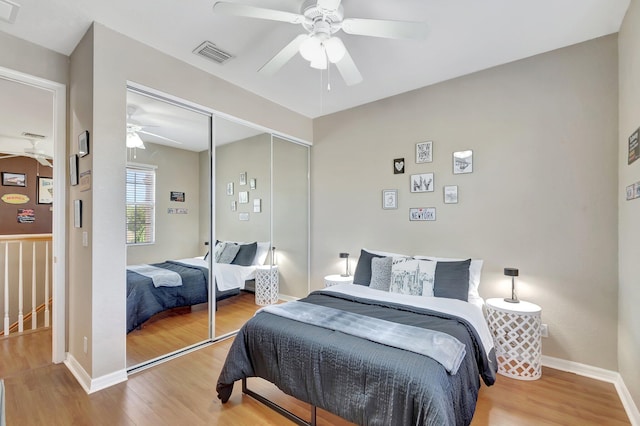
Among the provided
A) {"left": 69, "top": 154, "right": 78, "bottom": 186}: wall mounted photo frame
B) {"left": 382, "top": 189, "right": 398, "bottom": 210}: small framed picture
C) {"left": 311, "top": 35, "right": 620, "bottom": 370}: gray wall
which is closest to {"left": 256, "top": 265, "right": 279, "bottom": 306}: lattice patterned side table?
{"left": 311, "top": 35, "right": 620, "bottom": 370}: gray wall

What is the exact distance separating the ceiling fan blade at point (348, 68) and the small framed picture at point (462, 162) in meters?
1.47

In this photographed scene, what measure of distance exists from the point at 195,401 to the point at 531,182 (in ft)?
11.0

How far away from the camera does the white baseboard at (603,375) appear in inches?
77.3

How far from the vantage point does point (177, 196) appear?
3.01m

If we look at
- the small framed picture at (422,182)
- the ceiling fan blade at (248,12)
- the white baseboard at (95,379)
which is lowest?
the white baseboard at (95,379)

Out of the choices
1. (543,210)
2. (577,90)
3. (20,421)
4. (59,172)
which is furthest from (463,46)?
(20,421)

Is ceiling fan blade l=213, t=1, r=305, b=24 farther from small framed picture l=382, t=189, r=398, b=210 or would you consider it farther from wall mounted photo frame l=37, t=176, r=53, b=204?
wall mounted photo frame l=37, t=176, r=53, b=204

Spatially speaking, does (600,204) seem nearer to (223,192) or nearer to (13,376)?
(223,192)

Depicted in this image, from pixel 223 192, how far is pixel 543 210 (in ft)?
10.4

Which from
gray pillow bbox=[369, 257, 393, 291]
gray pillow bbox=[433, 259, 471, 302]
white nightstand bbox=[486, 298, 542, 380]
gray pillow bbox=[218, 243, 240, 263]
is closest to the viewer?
white nightstand bbox=[486, 298, 542, 380]

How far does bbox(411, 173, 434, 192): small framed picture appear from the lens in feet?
11.1

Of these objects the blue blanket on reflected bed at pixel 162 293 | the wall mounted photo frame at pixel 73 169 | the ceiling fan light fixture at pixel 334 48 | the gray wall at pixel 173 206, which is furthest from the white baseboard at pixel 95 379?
the ceiling fan light fixture at pixel 334 48

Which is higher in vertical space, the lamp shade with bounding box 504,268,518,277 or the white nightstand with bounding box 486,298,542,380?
the lamp shade with bounding box 504,268,518,277

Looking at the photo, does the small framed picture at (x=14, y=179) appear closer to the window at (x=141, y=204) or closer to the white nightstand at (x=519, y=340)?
the window at (x=141, y=204)
